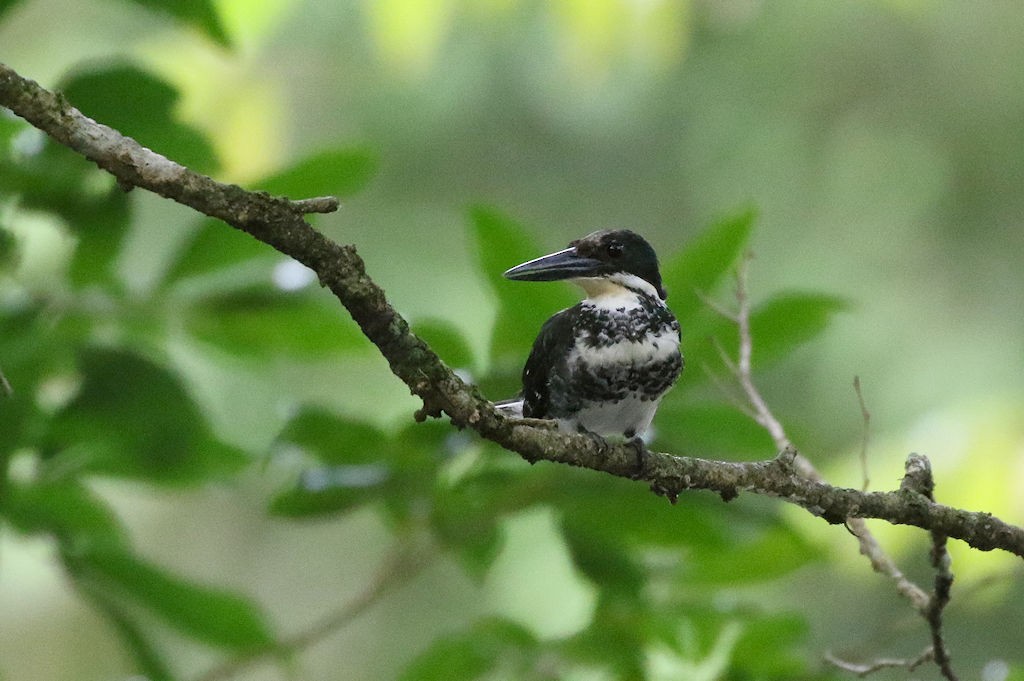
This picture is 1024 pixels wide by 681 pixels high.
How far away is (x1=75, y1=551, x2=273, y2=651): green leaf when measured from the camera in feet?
7.37

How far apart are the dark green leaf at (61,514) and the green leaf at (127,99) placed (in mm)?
653

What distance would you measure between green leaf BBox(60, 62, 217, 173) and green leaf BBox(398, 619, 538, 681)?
1.09m

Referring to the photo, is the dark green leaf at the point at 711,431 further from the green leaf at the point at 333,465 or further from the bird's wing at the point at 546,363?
the green leaf at the point at 333,465

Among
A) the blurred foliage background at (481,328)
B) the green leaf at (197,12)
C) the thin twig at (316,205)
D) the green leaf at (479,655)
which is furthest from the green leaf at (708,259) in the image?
the thin twig at (316,205)

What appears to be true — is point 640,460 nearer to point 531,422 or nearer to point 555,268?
point 531,422

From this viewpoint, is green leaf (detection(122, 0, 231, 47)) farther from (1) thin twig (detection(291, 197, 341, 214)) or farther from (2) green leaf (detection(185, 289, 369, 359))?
(1) thin twig (detection(291, 197, 341, 214))

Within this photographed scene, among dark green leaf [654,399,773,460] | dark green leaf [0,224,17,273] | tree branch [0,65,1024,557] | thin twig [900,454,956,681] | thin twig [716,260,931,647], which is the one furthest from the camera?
dark green leaf [654,399,773,460]

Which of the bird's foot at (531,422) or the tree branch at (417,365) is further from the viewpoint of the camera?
the bird's foot at (531,422)

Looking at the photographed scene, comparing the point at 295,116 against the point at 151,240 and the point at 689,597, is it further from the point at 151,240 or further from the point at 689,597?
the point at 689,597

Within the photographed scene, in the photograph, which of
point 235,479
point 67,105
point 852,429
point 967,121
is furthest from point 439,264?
point 67,105

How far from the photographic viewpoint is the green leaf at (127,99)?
223 cm

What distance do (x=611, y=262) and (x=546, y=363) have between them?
0.33 metres

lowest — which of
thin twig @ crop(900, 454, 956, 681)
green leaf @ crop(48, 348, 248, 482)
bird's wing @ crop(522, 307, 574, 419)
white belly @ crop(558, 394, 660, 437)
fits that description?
thin twig @ crop(900, 454, 956, 681)

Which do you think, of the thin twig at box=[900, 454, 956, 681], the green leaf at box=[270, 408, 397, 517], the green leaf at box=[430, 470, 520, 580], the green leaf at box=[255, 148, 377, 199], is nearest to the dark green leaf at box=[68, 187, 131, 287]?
the green leaf at box=[255, 148, 377, 199]
